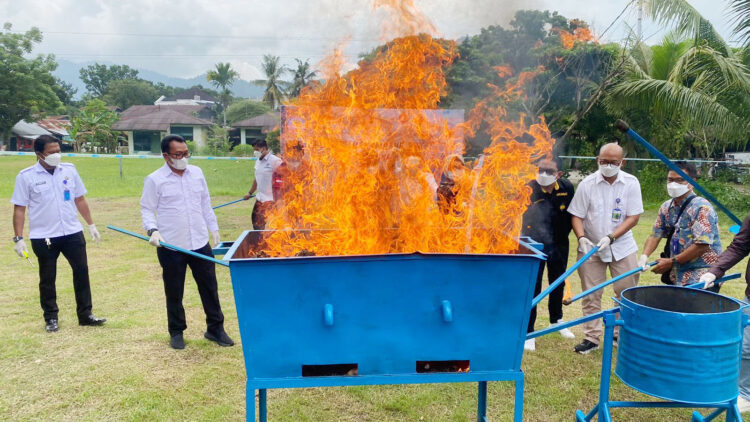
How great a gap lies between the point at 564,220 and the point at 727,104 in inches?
316

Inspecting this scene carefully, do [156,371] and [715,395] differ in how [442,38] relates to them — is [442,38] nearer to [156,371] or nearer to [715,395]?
[715,395]

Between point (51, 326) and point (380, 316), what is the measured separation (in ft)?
14.2

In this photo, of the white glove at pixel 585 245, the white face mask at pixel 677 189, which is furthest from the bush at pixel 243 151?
the white face mask at pixel 677 189

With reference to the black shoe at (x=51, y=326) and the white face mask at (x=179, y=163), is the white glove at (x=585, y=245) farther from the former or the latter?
the black shoe at (x=51, y=326)

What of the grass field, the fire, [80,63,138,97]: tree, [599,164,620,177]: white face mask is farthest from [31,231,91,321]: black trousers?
[80,63,138,97]: tree

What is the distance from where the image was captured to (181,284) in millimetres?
4734

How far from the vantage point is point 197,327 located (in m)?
5.32

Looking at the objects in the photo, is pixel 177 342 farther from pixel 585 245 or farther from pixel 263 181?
pixel 585 245

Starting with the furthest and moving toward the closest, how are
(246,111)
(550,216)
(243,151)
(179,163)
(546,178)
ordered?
(246,111) → (243,151) → (550,216) → (546,178) → (179,163)

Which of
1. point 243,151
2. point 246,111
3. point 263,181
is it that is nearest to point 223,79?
point 246,111

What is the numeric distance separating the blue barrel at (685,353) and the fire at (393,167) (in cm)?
98

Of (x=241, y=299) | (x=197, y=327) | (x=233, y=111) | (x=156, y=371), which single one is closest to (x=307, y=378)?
(x=241, y=299)

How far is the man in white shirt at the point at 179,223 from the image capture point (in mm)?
4547

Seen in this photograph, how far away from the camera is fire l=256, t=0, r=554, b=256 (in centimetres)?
317
